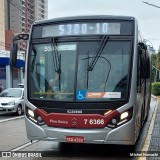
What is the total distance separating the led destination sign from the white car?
37.7ft

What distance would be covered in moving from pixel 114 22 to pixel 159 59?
51.2m

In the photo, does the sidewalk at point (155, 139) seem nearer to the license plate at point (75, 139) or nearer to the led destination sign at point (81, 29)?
the license plate at point (75, 139)

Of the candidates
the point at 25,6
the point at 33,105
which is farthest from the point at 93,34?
the point at 25,6

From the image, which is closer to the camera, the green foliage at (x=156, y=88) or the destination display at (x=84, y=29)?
the destination display at (x=84, y=29)

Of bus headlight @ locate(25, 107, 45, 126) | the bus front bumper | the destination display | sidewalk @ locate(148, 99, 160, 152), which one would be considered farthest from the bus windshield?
sidewalk @ locate(148, 99, 160, 152)

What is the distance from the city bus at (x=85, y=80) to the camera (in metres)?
8.21

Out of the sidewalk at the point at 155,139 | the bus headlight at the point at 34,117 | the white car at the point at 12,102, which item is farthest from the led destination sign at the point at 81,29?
the white car at the point at 12,102

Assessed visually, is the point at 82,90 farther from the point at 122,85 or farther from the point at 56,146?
the point at 56,146

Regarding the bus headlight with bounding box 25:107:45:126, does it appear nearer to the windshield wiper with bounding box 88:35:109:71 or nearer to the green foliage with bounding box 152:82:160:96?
the windshield wiper with bounding box 88:35:109:71

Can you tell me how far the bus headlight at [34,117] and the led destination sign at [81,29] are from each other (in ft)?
5.96

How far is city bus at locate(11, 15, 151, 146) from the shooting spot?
8.21 metres

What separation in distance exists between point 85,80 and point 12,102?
1226cm

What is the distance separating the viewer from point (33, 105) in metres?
8.74

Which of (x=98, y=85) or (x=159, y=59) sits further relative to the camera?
(x=159, y=59)
